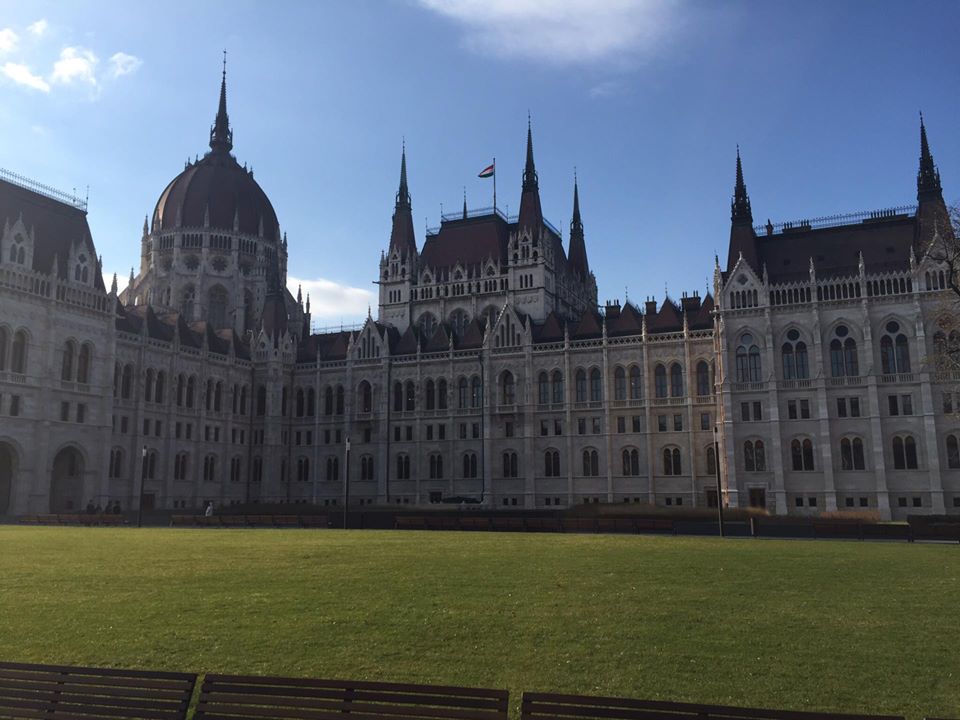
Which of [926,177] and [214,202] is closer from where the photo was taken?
[926,177]

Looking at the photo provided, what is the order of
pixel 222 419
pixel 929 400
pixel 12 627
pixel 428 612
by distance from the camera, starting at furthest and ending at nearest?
pixel 222 419 → pixel 929 400 → pixel 428 612 → pixel 12 627

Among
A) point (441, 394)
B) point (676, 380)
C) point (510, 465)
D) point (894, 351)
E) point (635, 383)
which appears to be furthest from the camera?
point (441, 394)

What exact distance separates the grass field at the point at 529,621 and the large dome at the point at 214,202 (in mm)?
83314

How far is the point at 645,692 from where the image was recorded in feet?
40.3

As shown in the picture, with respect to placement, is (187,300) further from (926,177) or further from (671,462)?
(926,177)

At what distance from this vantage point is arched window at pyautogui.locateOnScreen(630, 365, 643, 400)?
8094 centimetres

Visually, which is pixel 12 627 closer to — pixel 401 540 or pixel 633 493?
pixel 401 540

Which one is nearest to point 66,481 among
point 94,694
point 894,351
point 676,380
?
point 676,380

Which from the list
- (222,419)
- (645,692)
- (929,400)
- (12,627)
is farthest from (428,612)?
(222,419)

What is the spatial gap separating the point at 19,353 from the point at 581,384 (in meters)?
48.5

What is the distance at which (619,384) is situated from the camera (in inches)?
3236

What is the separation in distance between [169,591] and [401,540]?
1765 centimetres

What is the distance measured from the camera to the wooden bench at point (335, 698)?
31.1 ft

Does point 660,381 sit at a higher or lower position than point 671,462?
higher
